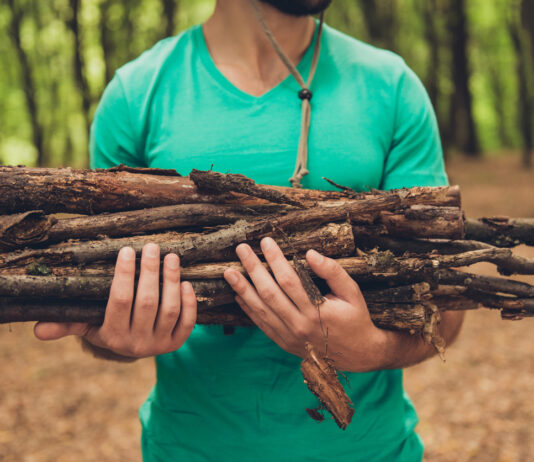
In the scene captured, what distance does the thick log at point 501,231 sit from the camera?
2.02 m

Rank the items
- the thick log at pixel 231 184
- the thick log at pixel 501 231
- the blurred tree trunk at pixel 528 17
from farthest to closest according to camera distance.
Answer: the blurred tree trunk at pixel 528 17
the thick log at pixel 501 231
the thick log at pixel 231 184

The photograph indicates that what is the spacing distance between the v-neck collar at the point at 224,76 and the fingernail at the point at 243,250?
73 centimetres

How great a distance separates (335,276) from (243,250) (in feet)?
1.09

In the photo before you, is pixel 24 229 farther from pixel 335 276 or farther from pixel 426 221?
pixel 426 221

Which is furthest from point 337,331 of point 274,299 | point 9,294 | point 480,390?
point 480,390

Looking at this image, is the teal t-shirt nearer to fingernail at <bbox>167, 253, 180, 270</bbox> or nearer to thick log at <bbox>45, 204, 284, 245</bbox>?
thick log at <bbox>45, 204, 284, 245</bbox>

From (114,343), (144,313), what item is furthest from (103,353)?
(144,313)

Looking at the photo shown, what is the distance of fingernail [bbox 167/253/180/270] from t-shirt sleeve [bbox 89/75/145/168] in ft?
2.39

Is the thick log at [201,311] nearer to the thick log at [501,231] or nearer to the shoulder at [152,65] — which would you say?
the thick log at [501,231]

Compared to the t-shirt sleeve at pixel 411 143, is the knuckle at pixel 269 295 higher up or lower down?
lower down

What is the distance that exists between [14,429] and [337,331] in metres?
5.81

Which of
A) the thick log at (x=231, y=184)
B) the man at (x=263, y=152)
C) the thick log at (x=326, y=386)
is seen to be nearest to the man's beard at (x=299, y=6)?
the man at (x=263, y=152)

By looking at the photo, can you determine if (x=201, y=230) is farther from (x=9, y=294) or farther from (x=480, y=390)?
(x=480, y=390)

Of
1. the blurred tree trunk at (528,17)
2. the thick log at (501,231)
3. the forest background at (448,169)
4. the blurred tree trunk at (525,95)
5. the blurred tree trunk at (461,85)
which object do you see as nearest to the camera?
the thick log at (501,231)
